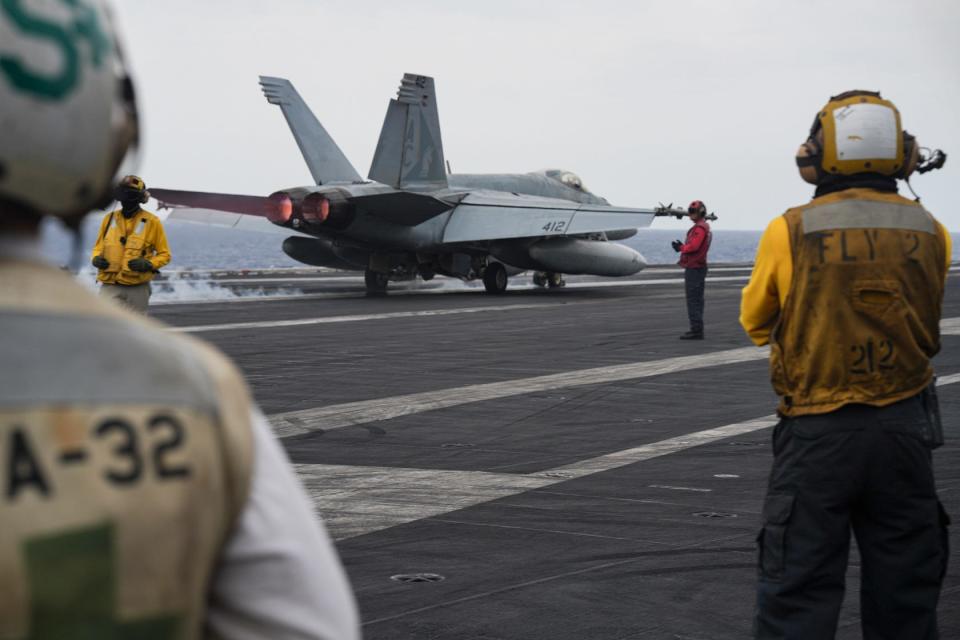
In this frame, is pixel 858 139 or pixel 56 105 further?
pixel 858 139

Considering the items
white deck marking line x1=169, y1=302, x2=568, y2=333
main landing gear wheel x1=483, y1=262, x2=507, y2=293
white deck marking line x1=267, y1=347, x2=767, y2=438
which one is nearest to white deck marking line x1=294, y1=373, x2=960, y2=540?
white deck marking line x1=267, y1=347, x2=767, y2=438

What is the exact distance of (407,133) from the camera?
94.2ft

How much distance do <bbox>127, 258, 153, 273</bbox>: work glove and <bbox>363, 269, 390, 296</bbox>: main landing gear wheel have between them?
1825cm

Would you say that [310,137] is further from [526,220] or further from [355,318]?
[355,318]

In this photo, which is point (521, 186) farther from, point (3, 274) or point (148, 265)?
point (3, 274)

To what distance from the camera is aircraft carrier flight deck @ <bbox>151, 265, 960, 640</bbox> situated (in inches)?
226

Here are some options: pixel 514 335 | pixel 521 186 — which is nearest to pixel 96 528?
pixel 514 335

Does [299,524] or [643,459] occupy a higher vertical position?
[299,524]

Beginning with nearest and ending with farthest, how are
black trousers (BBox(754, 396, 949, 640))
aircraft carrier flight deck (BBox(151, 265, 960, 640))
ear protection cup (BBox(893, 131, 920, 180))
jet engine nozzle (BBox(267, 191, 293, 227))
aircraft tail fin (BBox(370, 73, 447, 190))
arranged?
black trousers (BBox(754, 396, 949, 640)) < ear protection cup (BBox(893, 131, 920, 180)) < aircraft carrier flight deck (BBox(151, 265, 960, 640)) < jet engine nozzle (BBox(267, 191, 293, 227)) < aircraft tail fin (BBox(370, 73, 447, 190))

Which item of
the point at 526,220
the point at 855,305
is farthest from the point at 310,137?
the point at 855,305

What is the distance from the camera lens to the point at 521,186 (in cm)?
3378

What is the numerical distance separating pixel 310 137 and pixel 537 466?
21384mm

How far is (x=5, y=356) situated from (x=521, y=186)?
3270 centimetres

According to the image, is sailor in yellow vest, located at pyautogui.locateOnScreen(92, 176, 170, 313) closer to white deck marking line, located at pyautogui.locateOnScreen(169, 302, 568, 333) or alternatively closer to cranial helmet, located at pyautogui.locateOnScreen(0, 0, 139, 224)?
white deck marking line, located at pyautogui.locateOnScreen(169, 302, 568, 333)
